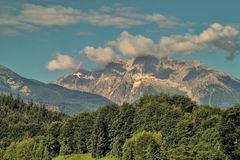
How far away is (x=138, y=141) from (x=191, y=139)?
1665 cm

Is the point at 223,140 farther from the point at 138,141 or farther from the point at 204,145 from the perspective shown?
the point at 138,141

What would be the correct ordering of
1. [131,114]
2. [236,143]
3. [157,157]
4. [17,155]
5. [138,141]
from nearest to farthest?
[236,143], [157,157], [138,141], [131,114], [17,155]

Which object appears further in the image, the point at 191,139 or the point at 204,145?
the point at 191,139

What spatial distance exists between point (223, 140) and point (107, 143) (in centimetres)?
7106

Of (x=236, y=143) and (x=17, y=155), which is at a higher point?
(x=236, y=143)

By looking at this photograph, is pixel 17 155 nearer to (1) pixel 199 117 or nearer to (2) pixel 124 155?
(2) pixel 124 155

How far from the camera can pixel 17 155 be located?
198750 millimetres

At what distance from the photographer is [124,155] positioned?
15650 cm

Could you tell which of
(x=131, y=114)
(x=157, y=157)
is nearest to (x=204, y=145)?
(x=157, y=157)

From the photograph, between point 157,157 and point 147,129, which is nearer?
point 157,157

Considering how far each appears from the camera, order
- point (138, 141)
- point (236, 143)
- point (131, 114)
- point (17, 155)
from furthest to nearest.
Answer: point (17, 155) → point (131, 114) → point (138, 141) → point (236, 143)

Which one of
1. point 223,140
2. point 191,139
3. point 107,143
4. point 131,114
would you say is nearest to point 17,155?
point 107,143

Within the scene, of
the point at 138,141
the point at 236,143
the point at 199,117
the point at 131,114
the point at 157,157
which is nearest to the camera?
the point at 236,143

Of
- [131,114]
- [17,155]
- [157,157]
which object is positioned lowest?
[17,155]
